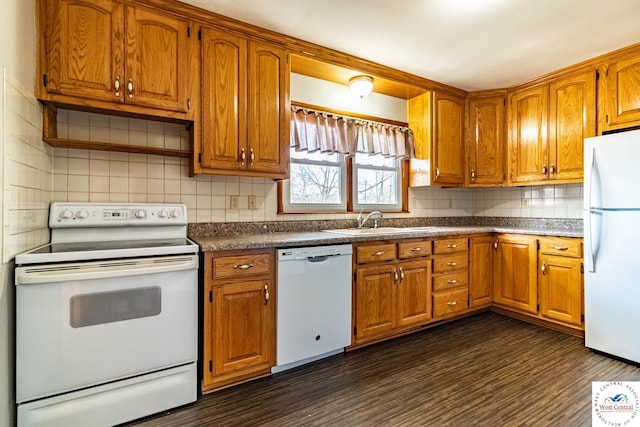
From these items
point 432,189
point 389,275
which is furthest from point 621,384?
point 432,189

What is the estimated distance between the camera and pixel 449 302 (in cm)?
290

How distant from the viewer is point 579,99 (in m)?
2.79

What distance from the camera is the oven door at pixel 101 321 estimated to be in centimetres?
139

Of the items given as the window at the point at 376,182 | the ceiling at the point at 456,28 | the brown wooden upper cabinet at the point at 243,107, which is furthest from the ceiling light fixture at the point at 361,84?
the brown wooden upper cabinet at the point at 243,107

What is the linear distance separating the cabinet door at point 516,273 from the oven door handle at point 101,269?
9.50 feet

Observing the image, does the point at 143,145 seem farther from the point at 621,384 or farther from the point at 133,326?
the point at 621,384

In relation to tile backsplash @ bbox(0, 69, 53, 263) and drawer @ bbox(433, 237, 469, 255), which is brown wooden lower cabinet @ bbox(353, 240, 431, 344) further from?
tile backsplash @ bbox(0, 69, 53, 263)

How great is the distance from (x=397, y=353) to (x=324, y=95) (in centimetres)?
228

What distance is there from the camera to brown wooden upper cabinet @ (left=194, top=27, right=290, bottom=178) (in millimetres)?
2074

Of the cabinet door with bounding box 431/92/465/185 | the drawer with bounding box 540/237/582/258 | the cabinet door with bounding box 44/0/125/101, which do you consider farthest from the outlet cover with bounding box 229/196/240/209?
the drawer with bounding box 540/237/582/258

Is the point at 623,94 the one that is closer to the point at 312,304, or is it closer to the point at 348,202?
the point at 348,202

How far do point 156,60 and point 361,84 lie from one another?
1621 mm

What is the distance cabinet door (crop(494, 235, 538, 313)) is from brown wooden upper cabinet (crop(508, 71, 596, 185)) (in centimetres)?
66

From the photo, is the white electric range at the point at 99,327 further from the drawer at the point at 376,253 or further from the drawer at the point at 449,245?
the drawer at the point at 449,245
